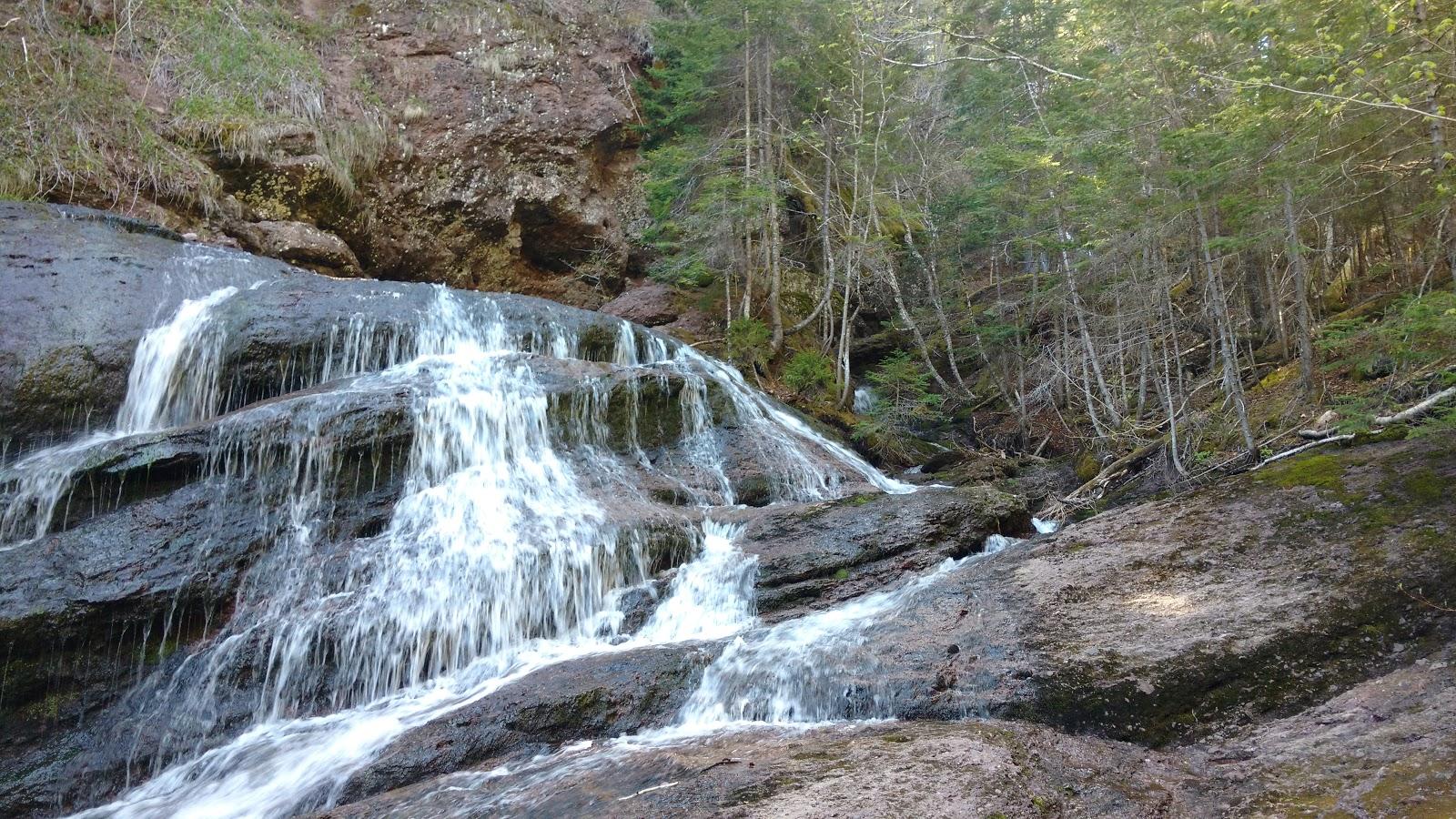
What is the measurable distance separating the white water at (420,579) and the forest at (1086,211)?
14.5 ft

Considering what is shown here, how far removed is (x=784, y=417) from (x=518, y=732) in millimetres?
6381

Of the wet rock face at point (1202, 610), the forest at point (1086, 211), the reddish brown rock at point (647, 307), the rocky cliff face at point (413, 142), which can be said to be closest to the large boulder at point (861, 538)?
the wet rock face at point (1202, 610)

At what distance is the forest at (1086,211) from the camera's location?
6293 millimetres

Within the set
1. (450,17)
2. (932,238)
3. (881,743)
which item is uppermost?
(450,17)

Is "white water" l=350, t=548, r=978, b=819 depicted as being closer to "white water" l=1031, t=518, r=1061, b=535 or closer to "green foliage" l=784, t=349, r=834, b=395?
"white water" l=1031, t=518, r=1061, b=535

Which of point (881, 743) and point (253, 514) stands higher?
point (253, 514)

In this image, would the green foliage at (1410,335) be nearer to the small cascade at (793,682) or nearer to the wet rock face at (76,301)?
the small cascade at (793,682)

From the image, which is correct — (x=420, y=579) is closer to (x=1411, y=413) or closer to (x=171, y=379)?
(x=171, y=379)

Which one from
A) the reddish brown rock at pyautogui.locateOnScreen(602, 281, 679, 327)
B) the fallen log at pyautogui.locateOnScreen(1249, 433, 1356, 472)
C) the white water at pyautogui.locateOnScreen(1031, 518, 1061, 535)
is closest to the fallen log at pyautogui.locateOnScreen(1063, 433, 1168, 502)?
the white water at pyautogui.locateOnScreen(1031, 518, 1061, 535)

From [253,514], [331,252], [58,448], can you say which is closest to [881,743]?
[253,514]

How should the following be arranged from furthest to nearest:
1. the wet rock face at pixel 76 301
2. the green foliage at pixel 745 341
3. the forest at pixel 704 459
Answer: the green foliage at pixel 745 341 → the wet rock face at pixel 76 301 → the forest at pixel 704 459

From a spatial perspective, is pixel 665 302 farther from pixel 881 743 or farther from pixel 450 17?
pixel 881 743

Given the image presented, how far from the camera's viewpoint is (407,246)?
14.3m

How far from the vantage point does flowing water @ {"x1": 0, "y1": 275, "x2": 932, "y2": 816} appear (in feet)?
15.6
